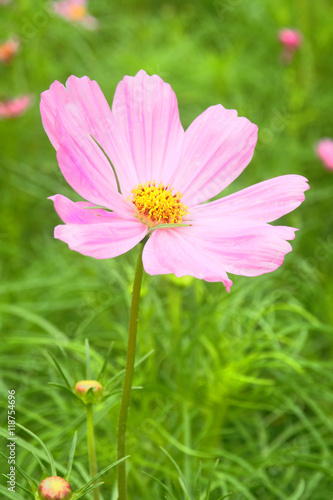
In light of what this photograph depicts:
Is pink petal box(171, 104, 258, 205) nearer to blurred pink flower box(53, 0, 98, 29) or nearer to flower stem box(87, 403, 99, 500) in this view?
flower stem box(87, 403, 99, 500)

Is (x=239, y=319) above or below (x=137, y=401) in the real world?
above

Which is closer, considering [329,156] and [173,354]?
[173,354]

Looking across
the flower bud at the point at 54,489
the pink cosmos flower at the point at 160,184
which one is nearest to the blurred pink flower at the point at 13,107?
the pink cosmos flower at the point at 160,184

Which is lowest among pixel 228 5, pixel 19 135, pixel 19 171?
pixel 19 171

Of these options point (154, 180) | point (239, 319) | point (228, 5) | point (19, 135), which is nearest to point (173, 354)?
point (239, 319)

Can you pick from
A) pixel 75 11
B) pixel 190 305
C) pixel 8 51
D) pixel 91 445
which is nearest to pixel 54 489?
pixel 91 445

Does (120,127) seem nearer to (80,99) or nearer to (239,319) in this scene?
(80,99)

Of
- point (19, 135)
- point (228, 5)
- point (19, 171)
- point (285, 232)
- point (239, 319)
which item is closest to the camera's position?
point (285, 232)
